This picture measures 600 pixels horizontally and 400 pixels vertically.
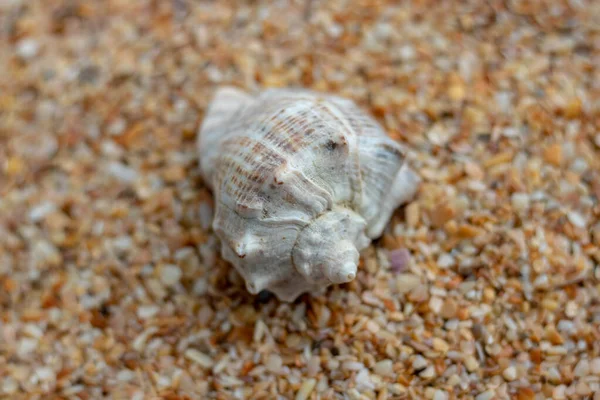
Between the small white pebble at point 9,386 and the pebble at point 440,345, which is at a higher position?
the pebble at point 440,345

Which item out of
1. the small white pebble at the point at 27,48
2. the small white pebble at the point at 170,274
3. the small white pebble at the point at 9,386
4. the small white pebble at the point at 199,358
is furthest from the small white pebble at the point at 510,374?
the small white pebble at the point at 27,48

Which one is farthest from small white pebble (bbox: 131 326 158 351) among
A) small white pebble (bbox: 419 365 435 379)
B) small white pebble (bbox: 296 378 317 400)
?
small white pebble (bbox: 419 365 435 379)

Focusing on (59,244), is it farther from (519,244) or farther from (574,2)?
(574,2)

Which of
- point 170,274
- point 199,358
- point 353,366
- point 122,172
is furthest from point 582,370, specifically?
point 122,172

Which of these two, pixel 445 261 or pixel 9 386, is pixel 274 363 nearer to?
pixel 445 261

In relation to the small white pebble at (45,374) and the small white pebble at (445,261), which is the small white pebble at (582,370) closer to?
the small white pebble at (445,261)

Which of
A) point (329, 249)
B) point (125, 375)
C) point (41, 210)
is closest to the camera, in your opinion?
point (329, 249)

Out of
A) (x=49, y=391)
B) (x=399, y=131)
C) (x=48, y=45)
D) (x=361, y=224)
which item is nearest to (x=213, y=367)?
(x=49, y=391)
